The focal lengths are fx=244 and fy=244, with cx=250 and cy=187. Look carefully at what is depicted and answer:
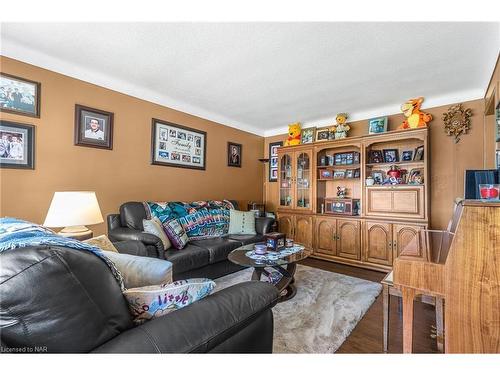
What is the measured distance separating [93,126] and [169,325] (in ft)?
8.51

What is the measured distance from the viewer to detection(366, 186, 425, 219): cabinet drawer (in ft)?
10.00

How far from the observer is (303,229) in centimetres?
398

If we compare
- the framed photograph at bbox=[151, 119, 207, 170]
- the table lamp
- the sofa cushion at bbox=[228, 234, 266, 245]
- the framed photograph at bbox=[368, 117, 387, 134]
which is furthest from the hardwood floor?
the framed photograph at bbox=[151, 119, 207, 170]

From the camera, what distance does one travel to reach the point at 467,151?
119 inches

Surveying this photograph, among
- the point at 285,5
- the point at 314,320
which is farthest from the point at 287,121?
the point at 314,320

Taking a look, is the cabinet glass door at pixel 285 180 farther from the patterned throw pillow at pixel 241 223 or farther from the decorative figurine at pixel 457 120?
the decorative figurine at pixel 457 120

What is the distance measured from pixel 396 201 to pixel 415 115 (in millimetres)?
1141

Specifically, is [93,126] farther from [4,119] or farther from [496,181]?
[496,181]

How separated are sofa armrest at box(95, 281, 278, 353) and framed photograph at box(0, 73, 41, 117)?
2.48 metres

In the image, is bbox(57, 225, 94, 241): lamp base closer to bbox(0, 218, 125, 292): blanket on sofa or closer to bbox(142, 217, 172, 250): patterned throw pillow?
bbox(142, 217, 172, 250): patterned throw pillow

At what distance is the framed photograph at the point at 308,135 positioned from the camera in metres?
4.14

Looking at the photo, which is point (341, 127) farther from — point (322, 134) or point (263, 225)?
point (263, 225)

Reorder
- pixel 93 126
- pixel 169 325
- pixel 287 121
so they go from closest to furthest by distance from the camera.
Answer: pixel 169 325 → pixel 93 126 → pixel 287 121

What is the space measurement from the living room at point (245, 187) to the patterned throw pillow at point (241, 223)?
0.06 ft
